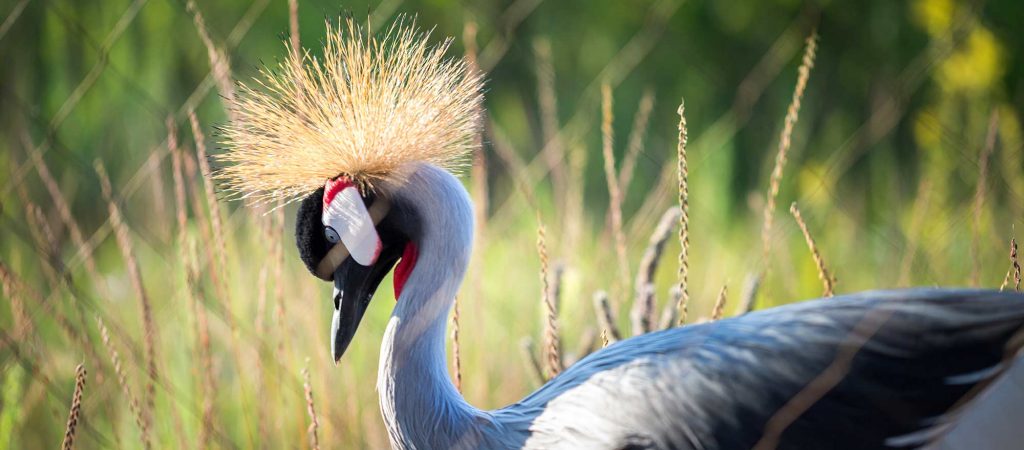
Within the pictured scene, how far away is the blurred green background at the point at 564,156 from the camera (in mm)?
1777

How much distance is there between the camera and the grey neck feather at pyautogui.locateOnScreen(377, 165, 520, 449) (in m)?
1.12

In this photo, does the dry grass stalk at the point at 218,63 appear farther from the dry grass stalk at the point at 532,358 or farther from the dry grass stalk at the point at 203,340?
the dry grass stalk at the point at 532,358

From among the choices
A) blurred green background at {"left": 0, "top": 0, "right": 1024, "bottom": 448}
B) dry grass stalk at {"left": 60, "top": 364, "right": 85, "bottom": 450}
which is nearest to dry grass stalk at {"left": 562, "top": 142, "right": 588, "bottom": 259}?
blurred green background at {"left": 0, "top": 0, "right": 1024, "bottom": 448}

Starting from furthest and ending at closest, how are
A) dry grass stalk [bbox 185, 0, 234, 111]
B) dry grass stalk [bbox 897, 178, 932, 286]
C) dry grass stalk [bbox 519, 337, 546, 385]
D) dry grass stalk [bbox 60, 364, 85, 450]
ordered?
dry grass stalk [bbox 897, 178, 932, 286]
dry grass stalk [bbox 519, 337, 546, 385]
dry grass stalk [bbox 185, 0, 234, 111]
dry grass stalk [bbox 60, 364, 85, 450]

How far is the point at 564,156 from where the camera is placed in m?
2.16

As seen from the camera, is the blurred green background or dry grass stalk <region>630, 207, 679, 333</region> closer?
dry grass stalk <region>630, 207, 679, 333</region>

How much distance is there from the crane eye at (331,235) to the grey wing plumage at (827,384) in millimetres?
279

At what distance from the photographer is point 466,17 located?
7.55 ft

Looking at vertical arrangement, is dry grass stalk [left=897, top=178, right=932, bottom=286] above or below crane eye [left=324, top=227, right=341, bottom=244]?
below

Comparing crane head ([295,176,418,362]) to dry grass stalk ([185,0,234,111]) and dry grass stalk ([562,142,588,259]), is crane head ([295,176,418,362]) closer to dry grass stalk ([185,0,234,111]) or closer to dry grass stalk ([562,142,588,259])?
dry grass stalk ([185,0,234,111])

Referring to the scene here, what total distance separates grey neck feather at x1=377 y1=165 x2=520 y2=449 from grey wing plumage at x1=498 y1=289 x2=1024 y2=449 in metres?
0.09

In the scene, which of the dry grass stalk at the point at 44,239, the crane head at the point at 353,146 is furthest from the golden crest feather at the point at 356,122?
the dry grass stalk at the point at 44,239

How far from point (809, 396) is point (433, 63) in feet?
1.72

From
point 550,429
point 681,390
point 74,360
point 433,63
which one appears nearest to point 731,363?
point 681,390
